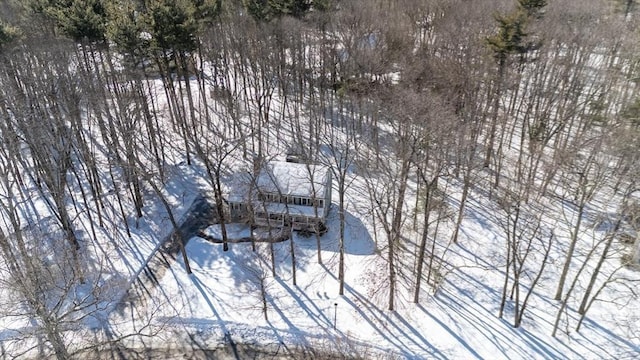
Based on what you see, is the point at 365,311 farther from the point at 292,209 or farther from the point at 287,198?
the point at 287,198

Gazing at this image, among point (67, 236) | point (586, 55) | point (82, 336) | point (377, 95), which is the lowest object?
point (82, 336)

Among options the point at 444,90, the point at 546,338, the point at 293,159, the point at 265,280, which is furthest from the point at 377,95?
the point at 546,338

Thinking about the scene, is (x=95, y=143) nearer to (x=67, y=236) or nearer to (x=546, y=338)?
(x=67, y=236)

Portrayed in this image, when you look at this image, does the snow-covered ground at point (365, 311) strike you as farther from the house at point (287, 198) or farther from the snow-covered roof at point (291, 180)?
the snow-covered roof at point (291, 180)

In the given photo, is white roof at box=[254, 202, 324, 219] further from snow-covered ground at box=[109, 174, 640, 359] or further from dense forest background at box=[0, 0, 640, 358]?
dense forest background at box=[0, 0, 640, 358]

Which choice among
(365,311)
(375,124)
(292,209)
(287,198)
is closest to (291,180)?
(287,198)

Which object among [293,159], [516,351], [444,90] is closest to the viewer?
[516,351]

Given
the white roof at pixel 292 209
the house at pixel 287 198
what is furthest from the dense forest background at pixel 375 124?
the white roof at pixel 292 209
